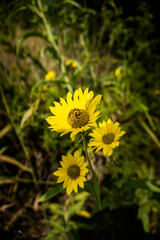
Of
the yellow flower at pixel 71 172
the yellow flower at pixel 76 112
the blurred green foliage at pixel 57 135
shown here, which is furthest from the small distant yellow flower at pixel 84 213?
the yellow flower at pixel 76 112

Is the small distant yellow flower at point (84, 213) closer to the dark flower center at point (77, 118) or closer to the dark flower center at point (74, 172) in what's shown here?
the dark flower center at point (74, 172)

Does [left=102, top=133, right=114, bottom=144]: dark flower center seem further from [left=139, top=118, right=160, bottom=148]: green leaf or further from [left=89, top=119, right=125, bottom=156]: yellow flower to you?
[left=139, top=118, right=160, bottom=148]: green leaf

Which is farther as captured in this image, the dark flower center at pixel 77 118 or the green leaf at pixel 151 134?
the green leaf at pixel 151 134

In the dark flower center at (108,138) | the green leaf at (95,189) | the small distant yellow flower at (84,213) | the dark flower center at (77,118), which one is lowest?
the small distant yellow flower at (84,213)

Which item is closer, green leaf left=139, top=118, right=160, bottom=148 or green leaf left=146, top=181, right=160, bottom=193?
green leaf left=146, top=181, right=160, bottom=193

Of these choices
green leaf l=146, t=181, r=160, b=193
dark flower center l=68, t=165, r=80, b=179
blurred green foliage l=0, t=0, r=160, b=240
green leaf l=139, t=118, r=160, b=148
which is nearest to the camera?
dark flower center l=68, t=165, r=80, b=179

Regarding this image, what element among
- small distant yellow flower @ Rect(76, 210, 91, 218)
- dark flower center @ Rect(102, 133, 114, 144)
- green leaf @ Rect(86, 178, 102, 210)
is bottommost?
small distant yellow flower @ Rect(76, 210, 91, 218)

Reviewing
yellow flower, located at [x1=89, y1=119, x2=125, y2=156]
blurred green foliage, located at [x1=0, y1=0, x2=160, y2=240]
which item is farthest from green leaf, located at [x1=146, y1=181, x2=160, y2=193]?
yellow flower, located at [x1=89, y1=119, x2=125, y2=156]

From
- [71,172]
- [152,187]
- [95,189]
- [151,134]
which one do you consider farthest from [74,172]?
[151,134]

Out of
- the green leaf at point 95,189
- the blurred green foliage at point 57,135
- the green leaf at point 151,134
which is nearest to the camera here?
the green leaf at point 95,189

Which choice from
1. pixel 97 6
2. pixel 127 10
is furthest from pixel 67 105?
pixel 97 6
